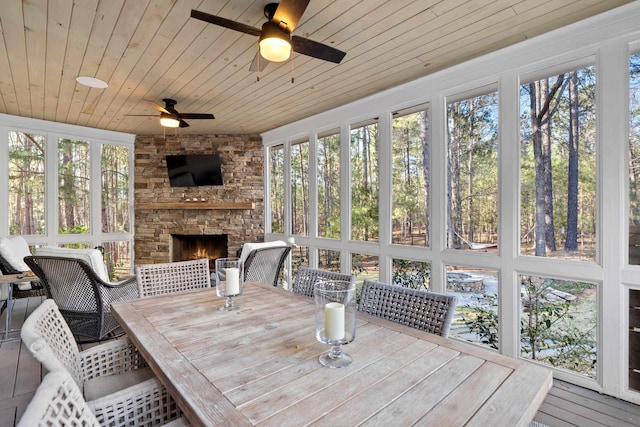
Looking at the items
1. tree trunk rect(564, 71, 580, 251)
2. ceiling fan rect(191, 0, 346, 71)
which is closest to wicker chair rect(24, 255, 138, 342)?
ceiling fan rect(191, 0, 346, 71)

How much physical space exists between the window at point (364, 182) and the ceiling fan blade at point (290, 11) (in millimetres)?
2299

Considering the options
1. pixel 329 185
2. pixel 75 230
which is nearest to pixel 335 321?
pixel 329 185

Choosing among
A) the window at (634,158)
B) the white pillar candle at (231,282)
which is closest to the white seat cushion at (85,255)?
the white pillar candle at (231,282)

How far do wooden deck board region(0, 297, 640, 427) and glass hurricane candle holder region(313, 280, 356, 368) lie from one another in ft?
5.90

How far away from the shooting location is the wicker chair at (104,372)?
1.12 meters

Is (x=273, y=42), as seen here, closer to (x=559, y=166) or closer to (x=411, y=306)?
(x=411, y=306)

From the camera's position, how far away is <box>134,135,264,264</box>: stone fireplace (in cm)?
599

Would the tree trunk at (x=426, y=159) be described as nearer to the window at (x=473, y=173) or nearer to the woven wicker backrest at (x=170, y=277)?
the window at (x=473, y=173)

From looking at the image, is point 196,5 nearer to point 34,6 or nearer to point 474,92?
point 34,6

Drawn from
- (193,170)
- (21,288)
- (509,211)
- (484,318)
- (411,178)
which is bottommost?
(484,318)

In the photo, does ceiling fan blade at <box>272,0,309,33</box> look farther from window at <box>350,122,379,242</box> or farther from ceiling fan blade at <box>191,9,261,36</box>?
window at <box>350,122,379,242</box>

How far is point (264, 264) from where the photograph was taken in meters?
3.78

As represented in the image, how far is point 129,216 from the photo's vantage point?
5.99 m

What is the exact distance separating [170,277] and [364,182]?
2.61 meters
